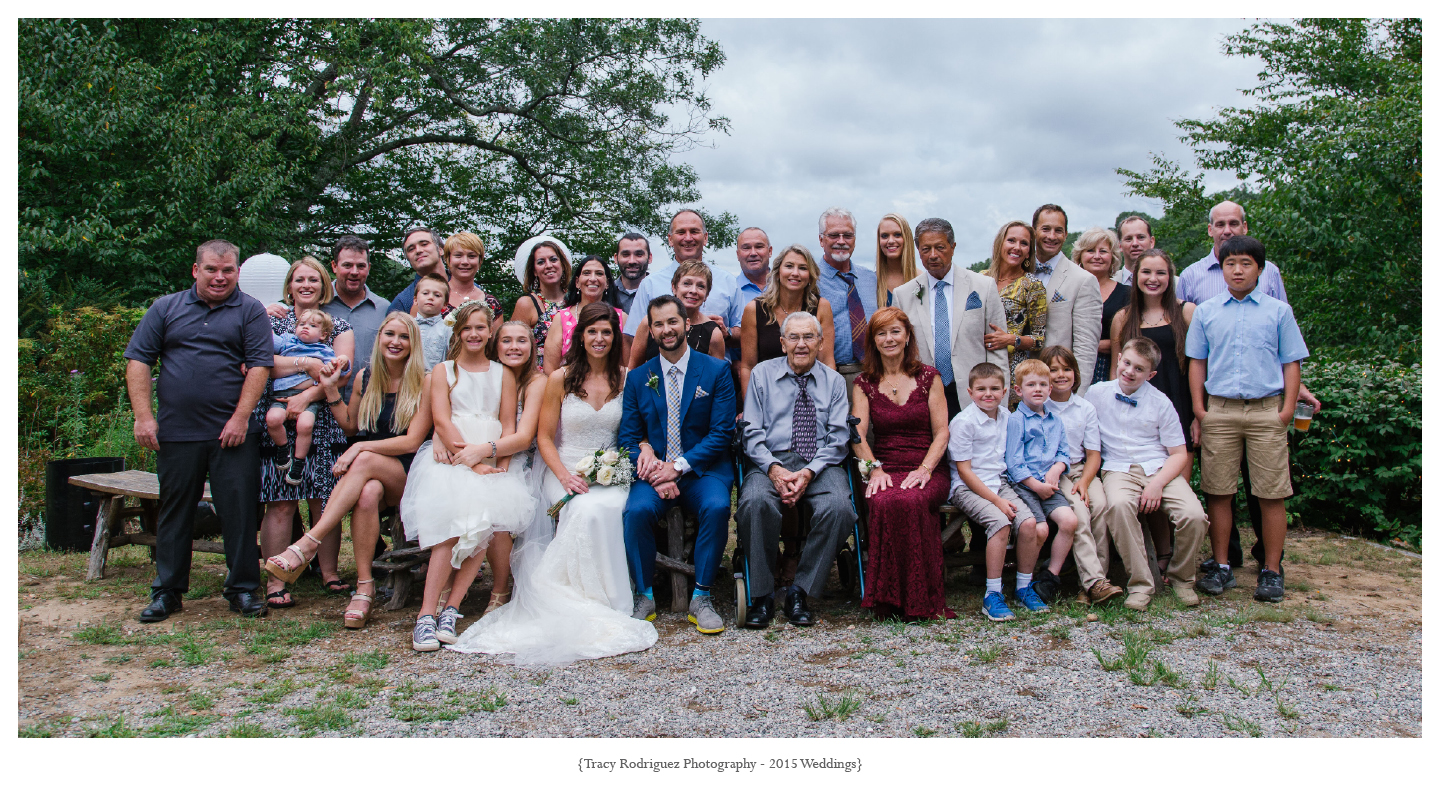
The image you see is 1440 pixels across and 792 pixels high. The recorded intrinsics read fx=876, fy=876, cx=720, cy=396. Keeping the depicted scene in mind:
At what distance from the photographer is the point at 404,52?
496 inches

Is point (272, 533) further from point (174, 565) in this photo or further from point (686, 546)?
point (686, 546)

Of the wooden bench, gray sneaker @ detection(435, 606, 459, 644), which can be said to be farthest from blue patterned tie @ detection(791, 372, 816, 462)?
the wooden bench

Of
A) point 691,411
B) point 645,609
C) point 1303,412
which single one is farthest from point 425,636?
point 1303,412

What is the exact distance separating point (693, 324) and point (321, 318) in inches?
88.0

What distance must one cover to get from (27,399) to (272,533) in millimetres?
6341

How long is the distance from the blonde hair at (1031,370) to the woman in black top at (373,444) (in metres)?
3.45

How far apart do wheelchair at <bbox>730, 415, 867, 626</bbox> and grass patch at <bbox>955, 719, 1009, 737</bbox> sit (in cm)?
144

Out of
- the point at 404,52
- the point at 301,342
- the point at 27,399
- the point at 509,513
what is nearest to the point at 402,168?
the point at 404,52

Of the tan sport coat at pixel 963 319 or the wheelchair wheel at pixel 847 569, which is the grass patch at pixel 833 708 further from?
the tan sport coat at pixel 963 319

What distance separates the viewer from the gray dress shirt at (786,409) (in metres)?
5.01

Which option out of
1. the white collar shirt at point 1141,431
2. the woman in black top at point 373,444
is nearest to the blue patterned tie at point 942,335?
the white collar shirt at point 1141,431

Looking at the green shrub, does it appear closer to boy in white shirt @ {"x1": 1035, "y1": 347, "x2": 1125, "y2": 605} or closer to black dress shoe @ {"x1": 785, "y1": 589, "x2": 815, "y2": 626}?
boy in white shirt @ {"x1": 1035, "y1": 347, "x2": 1125, "y2": 605}

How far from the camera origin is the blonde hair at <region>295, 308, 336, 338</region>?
5.25 meters

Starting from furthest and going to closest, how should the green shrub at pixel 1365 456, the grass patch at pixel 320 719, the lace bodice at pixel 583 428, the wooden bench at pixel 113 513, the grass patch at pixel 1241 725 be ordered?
1. the green shrub at pixel 1365 456
2. the wooden bench at pixel 113 513
3. the lace bodice at pixel 583 428
4. the grass patch at pixel 320 719
5. the grass patch at pixel 1241 725
